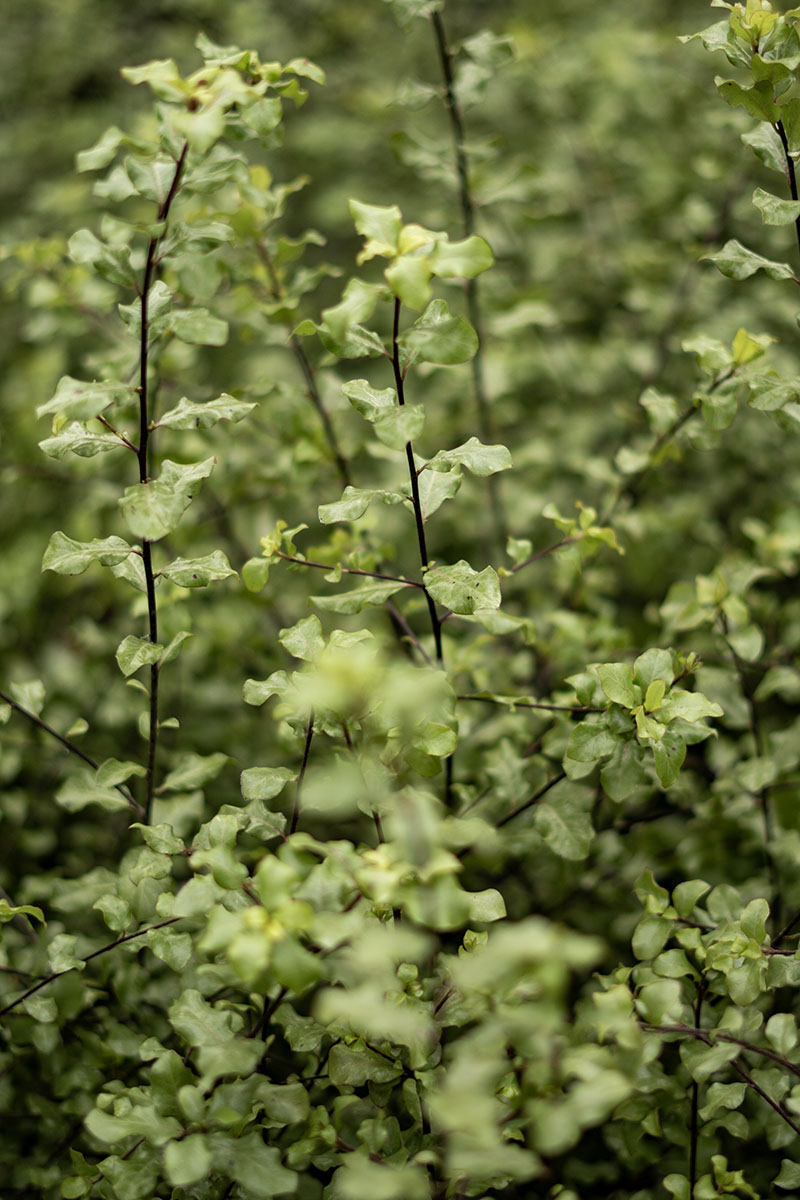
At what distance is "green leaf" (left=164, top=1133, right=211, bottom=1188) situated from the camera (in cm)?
77

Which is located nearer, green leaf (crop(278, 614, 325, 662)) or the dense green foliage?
the dense green foliage

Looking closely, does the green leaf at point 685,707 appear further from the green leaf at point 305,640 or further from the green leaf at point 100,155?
the green leaf at point 100,155

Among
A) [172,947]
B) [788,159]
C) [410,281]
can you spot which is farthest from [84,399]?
[788,159]

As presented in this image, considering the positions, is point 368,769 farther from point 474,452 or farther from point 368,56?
point 368,56

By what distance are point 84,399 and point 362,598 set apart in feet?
1.34

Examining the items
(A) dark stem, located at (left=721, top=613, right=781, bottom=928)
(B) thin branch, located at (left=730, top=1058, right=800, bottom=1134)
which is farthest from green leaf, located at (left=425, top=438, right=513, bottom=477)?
(B) thin branch, located at (left=730, top=1058, right=800, bottom=1134)

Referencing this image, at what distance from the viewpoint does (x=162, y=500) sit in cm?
94

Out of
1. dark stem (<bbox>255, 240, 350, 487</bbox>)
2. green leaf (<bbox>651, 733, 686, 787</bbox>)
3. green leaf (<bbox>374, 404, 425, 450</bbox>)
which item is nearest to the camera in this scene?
green leaf (<bbox>374, 404, 425, 450</bbox>)

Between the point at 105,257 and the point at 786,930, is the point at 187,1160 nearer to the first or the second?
the point at 786,930

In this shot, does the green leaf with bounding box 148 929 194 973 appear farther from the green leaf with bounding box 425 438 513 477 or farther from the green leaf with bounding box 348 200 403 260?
the green leaf with bounding box 348 200 403 260

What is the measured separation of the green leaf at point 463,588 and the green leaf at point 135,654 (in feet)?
1.16

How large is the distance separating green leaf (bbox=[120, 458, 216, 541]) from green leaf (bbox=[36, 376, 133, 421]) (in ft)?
0.34

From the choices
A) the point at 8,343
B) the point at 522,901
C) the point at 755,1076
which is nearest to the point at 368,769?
the point at 755,1076

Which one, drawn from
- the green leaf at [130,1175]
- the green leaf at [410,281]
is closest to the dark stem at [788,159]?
the green leaf at [410,281]
